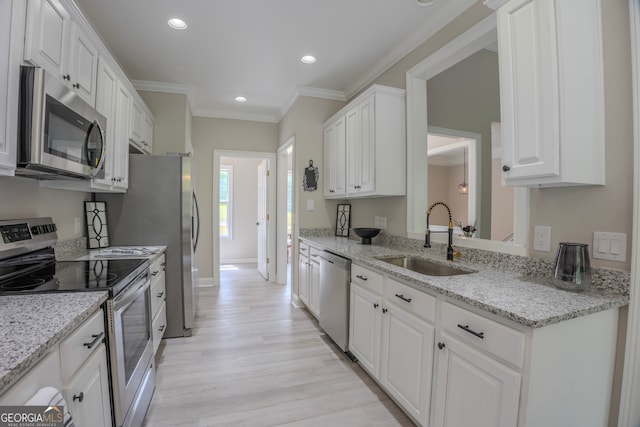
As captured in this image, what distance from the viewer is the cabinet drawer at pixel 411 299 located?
4.99 ft

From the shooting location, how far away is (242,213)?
661 cm

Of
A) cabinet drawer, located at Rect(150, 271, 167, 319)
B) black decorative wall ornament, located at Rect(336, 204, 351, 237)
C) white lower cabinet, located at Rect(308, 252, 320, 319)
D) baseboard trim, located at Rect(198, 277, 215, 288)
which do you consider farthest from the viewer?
baseboard trim, located at Rect(198, 277, 215, 288)

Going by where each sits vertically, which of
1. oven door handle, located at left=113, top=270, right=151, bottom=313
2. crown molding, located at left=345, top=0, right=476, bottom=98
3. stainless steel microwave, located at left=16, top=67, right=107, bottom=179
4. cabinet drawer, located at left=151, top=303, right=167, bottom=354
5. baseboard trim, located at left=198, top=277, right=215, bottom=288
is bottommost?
baseboard trim, located at left=198, top=277, right=215, bottom=288

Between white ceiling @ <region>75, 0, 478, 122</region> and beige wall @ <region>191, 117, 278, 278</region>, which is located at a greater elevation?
white ceiling @ <region>75, 0, 478, 122</region>

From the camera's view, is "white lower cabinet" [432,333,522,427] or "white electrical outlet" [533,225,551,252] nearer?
"white lower cabinet" [432,333,522,427]

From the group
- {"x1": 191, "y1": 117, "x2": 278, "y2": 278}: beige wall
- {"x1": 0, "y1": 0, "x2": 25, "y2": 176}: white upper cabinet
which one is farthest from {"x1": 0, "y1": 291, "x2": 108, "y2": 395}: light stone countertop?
{"x1": 191, "y1": 117, "x2": 278, "y2": 278}: beige wall

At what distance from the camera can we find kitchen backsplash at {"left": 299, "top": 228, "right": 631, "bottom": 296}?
1287 millimetres

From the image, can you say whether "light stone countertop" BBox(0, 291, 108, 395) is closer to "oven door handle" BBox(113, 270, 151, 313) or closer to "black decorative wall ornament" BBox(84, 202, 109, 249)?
"oven door handle" BBox(113, 270, 151, 313)

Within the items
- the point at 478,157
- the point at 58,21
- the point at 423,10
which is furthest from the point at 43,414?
the point at 478,157

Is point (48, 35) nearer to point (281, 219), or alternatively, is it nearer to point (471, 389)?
point (471, 389)

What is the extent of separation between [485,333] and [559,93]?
42.0 inches

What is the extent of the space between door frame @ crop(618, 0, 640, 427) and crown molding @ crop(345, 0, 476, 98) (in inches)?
42.7

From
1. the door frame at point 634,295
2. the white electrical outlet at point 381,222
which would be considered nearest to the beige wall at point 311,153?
the white electrical outlet at point 381,222

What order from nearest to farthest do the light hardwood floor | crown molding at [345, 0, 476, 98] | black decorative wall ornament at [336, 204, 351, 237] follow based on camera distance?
the light hardwood floor < crown molding at [345, 0, 476, 98] < black decorative wall ornament at [336, 204, 351, 237]
